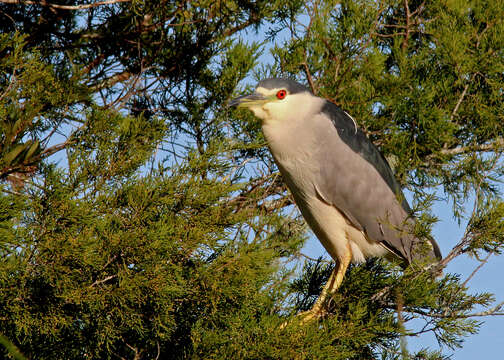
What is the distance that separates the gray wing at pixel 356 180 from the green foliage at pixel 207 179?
18 cm

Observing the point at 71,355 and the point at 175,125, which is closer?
the point at 71,355

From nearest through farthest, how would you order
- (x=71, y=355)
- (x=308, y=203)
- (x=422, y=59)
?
(x=71, y=355), (x=308, y=203), (x=422, y=59)

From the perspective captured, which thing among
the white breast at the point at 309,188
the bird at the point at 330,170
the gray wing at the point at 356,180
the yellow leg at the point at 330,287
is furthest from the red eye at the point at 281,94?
the yellow leg at the point at 330,287

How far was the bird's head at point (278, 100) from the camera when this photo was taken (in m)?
3.24

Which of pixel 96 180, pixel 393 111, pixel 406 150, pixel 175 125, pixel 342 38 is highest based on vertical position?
pixel 342 38

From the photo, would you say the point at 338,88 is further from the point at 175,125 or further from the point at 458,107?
the point at 175,125

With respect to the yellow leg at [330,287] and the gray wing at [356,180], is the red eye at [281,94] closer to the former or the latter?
the gray wing at [356,180]

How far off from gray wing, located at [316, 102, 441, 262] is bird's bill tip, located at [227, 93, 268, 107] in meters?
0.39

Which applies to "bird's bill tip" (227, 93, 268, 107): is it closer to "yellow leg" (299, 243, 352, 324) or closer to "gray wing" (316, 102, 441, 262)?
"gray wing" (316, 102, 441, 262)

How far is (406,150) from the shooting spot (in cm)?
345

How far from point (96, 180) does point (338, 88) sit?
1.65 metres

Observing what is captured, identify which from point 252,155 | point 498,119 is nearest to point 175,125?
point 252,155

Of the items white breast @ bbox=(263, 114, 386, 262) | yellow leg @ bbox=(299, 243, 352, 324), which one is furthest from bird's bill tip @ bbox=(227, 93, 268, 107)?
yellow leg @ bbox=(299, 243, 352, 324)

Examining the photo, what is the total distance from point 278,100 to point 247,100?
20 cm
